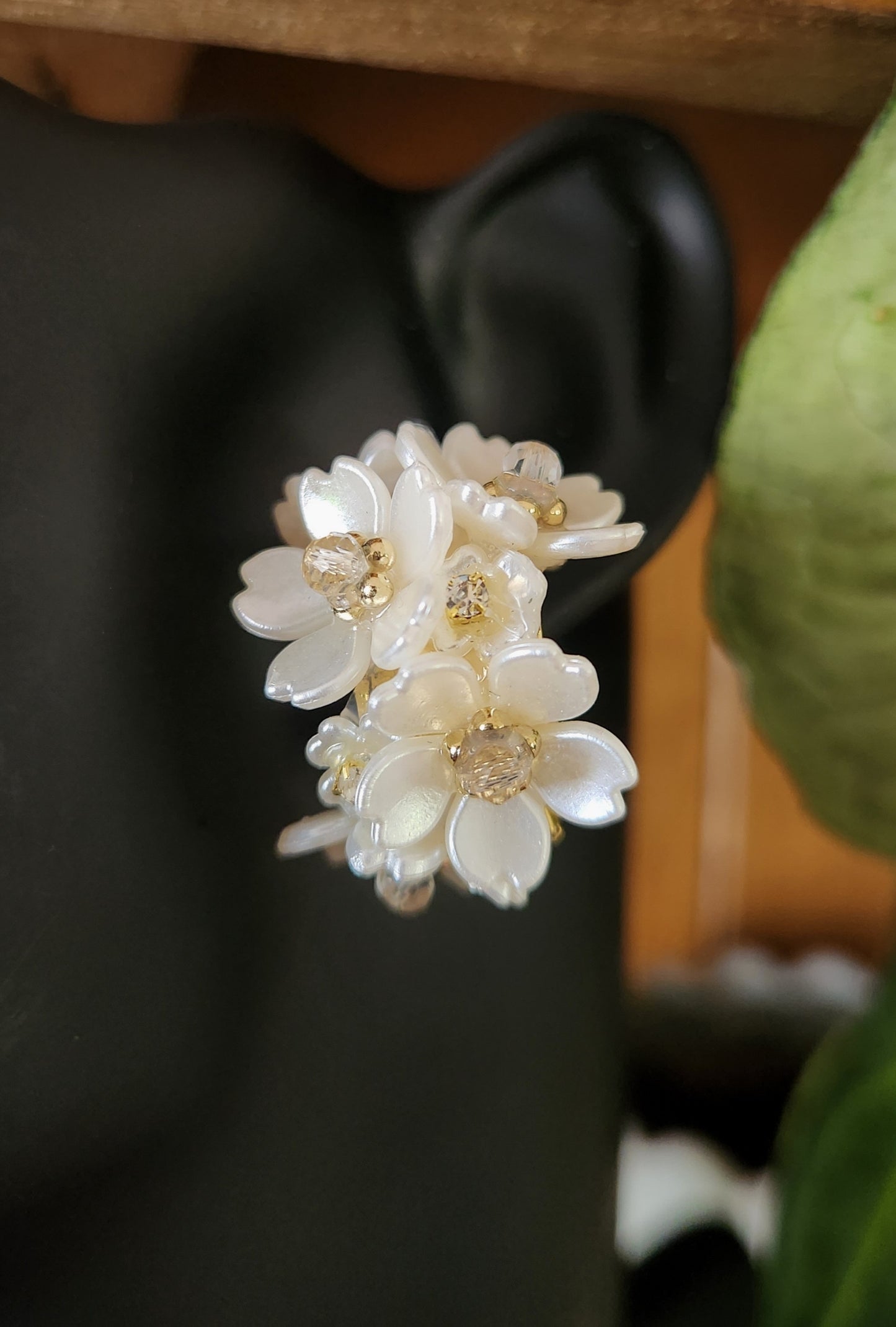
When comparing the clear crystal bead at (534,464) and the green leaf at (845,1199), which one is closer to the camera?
the clear crystal bead at (534,464)

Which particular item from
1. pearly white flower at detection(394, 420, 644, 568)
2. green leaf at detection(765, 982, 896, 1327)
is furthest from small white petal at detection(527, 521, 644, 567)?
green leaf at detection(765, 982, 896, 1327)

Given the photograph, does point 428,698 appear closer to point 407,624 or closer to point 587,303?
point 407,624

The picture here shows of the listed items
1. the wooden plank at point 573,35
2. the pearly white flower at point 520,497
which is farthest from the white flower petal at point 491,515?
the wooden plank at point 573,35

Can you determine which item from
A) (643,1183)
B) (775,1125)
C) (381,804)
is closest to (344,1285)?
(381,804)

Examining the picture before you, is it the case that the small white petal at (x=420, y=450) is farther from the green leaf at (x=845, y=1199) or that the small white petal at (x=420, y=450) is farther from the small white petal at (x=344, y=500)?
the green leaf at (x=845, y=1199)

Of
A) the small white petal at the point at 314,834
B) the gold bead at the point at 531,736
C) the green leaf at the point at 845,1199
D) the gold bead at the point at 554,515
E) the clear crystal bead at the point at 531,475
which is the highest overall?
the clear crystal bead at the point at 531,475

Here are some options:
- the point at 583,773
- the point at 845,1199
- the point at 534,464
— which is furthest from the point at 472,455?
the point at 845,1199

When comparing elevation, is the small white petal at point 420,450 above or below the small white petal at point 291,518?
above

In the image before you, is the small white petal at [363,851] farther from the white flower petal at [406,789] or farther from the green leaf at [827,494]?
the green leaf at [827,494]

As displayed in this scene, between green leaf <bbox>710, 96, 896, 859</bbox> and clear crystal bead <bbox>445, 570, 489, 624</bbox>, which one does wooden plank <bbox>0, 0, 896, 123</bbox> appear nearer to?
green leaf <bbox>710, 96, 896, 859</bbox>
